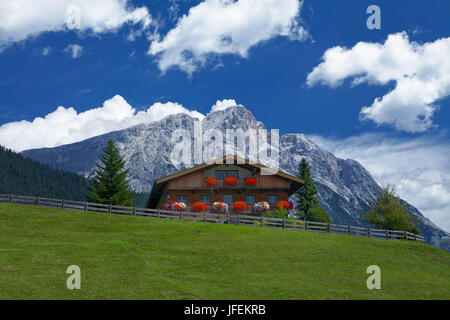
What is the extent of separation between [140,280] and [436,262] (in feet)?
69.9

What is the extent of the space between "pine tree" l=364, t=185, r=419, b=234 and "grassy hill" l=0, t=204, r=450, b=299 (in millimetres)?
7850

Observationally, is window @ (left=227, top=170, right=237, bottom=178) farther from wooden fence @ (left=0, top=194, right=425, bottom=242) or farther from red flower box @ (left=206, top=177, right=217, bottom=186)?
wooden fence @ (left=0, top=194, right=425, bottom=242)

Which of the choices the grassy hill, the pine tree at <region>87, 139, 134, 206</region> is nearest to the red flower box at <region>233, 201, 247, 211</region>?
the grassy hill

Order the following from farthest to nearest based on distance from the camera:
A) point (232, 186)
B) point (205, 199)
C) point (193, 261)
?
point (205, 199) → point (232, 186) → point (193, 261)

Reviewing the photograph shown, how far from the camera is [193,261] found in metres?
22.5

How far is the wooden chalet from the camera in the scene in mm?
45812

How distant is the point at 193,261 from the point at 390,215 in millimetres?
27408

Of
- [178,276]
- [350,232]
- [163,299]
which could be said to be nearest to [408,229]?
[350,232]
